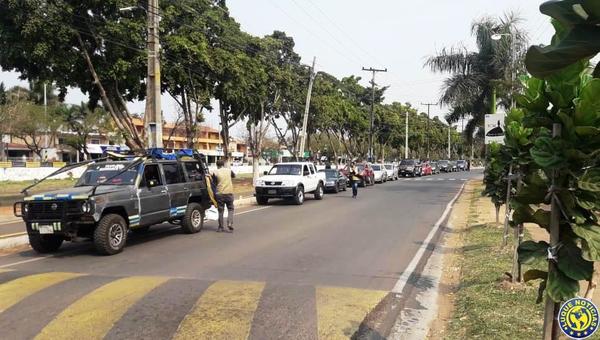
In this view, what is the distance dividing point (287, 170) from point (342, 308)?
1605 centimetres

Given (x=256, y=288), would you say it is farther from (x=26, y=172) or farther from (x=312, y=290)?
(x=26, y=172)

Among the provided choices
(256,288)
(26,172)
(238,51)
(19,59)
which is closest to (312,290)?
(256,288)

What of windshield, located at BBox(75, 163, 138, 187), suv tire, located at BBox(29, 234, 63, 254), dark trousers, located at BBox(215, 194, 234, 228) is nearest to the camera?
suv tire, located at BBox(29, 234, 63, 254)

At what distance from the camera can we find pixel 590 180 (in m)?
3.84

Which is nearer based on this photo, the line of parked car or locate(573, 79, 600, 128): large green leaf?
locate(573, 79, 600, 128): large green leaf

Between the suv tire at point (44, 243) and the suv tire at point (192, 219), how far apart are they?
9.27 feet

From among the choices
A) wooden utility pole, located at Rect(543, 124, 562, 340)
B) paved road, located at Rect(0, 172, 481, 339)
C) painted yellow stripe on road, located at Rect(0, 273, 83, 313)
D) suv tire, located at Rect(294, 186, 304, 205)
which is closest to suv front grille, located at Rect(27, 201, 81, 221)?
paved road, located at Rect(0, 172, 481, 339)

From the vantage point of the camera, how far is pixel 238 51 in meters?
27.7

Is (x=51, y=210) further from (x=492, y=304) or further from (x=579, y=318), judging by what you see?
(x=579, y=318)

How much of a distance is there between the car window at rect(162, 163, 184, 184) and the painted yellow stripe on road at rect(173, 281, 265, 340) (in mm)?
5274

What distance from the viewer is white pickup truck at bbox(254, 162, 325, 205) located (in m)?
20.9

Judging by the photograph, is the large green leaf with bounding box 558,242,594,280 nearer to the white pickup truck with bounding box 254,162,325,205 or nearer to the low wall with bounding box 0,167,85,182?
the white pickup truck with bounding box 254,162,325,205

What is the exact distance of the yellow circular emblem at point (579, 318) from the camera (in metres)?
3.25

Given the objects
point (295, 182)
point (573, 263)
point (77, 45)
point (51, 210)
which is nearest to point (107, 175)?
point (51, 210)
